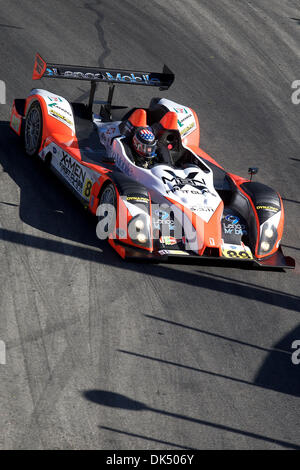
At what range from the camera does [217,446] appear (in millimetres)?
8594

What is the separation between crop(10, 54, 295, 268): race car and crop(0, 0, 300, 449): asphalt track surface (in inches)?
15.7

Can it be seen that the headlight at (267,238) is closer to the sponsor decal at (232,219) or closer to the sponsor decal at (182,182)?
the sponsor decal at (232,219)

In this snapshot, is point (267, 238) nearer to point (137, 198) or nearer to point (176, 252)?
point (176, 252)

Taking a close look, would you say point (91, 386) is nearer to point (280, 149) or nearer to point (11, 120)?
point (11, 120)

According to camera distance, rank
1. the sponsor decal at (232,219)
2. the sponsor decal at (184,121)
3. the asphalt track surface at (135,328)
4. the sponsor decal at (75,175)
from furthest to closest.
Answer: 1. the sponsor decal at (184,121)
2. the sponsor decal at (75,175)
3. the sponsor decal at (232,219)
4. the asphalt track surface at (135,328)

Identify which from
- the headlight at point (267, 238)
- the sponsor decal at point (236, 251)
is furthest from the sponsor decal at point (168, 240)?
the headlight at point (267, 238)

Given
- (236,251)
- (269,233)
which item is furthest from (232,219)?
(236,251)

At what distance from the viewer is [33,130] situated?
14898 mm

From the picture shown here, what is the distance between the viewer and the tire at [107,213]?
40.2 ft

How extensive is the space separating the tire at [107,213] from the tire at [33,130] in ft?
8.61

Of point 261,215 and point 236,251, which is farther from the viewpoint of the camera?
point 261,215

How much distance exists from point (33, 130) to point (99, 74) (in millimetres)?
1719

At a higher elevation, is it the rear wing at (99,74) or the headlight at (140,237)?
the rear wing at (99,74)

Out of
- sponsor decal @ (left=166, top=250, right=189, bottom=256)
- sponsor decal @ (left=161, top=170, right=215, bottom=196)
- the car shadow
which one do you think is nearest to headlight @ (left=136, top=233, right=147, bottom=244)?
sponsor decal @ (left=166, top=250, right=189, bottom=256)
